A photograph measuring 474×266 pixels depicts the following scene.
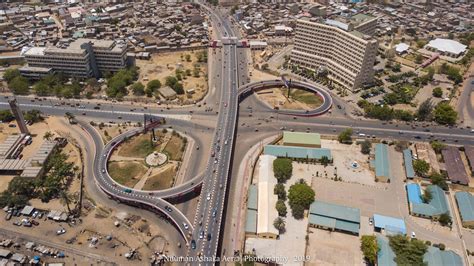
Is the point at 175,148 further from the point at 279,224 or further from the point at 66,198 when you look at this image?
the point at 279,224

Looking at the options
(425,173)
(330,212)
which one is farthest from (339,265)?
(425,173)

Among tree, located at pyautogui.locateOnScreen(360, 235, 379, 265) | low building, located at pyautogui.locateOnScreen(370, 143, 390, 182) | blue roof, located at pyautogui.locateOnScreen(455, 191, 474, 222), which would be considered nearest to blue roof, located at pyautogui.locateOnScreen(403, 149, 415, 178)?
low building, located at pyautogui.locateOnScreen(370, 143, 390, 182)

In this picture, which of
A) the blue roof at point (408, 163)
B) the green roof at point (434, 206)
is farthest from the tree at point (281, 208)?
the blue roof at point (408, 163)

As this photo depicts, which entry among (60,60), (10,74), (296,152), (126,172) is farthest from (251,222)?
(10,74)

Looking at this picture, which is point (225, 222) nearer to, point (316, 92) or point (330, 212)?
point (330, 212)

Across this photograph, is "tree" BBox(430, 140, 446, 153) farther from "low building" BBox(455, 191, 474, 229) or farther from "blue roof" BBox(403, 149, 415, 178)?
"low building" BBox(455, 191, 474, 229)

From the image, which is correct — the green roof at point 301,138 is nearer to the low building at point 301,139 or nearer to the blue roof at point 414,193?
the low building at point 301,139

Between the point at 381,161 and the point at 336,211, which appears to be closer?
the point at 336,211
